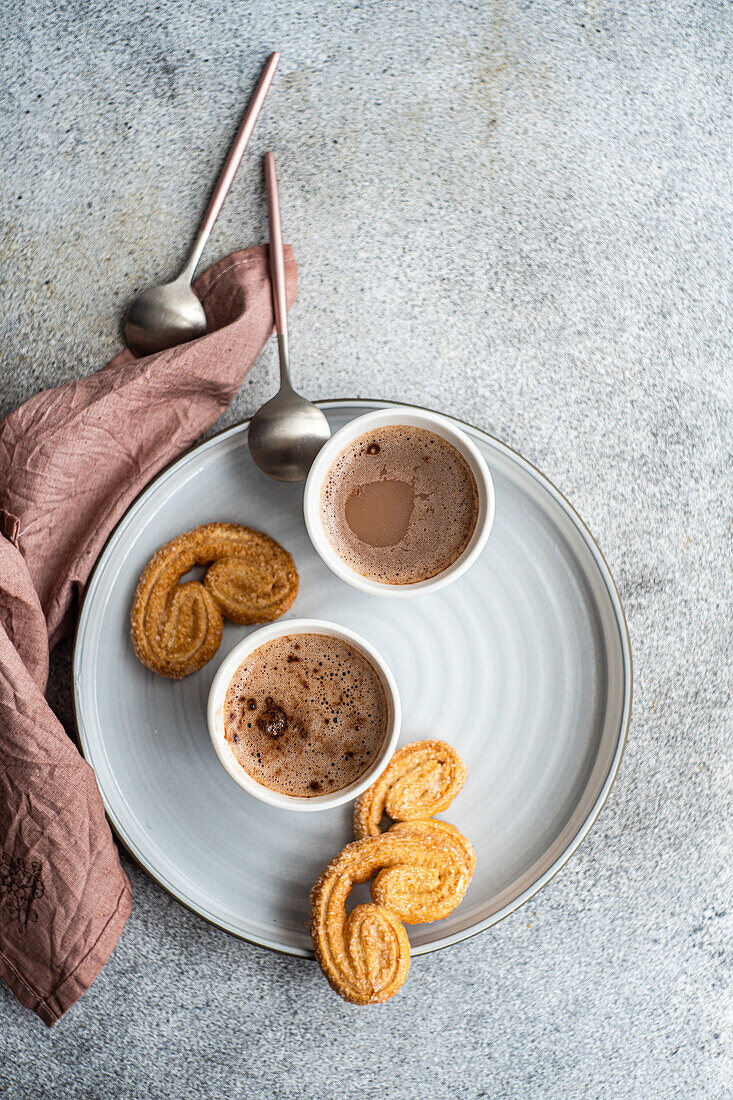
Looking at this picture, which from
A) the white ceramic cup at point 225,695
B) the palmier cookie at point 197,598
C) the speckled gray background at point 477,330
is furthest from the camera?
the speckled gray background at point 477,330

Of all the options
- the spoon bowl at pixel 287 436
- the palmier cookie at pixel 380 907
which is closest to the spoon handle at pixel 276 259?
the spoon bowl at pixel 287 436

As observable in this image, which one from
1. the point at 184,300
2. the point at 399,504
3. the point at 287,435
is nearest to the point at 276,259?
the point at 184,300

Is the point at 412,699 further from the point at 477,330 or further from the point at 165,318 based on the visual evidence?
the point at 165,318

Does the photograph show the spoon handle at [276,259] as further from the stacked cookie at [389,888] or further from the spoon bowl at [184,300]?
the stacked cookie at [389,888]

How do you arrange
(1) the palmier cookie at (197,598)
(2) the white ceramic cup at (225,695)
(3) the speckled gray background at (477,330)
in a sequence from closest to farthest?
(2) the white ceramic cup at (225,695) → (1) the palmier cookie at (197,598) → (3) the speckled gray background at (477,330)

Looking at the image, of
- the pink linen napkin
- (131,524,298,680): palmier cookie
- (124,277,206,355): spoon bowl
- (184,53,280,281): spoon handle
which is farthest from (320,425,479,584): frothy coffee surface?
(184,53,280,281): spoon handle

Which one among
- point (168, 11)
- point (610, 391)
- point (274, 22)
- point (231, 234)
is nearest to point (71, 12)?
point (168, 11)
